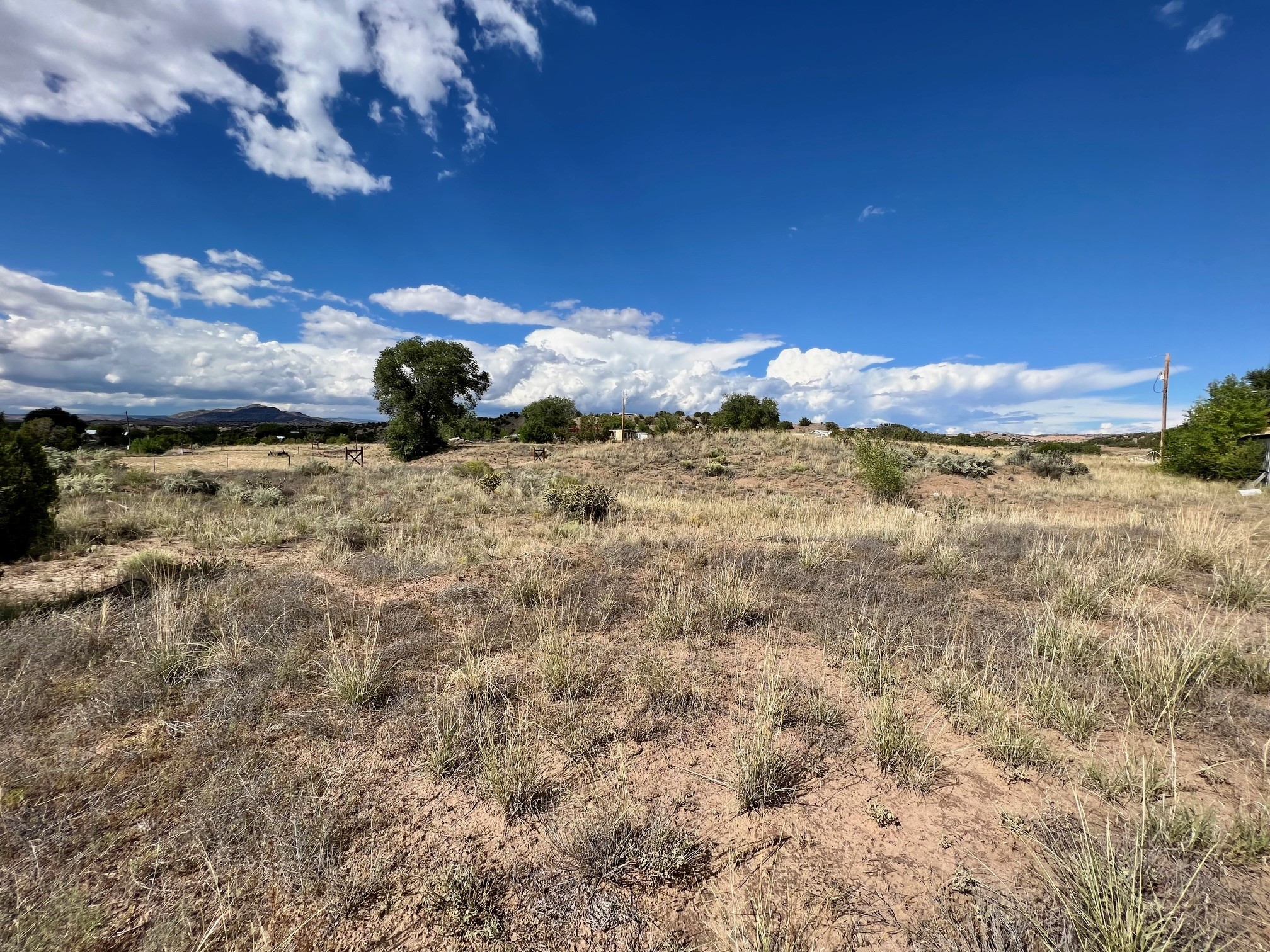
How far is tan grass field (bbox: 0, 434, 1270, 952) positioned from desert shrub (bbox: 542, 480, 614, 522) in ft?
14.4

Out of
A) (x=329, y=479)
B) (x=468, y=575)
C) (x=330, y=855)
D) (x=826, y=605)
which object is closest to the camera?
(x=330, y=855)

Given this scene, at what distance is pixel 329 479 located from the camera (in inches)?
698

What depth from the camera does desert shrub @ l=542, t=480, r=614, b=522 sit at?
1173 cm

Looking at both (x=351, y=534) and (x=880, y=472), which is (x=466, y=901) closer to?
(x=351, y=534)

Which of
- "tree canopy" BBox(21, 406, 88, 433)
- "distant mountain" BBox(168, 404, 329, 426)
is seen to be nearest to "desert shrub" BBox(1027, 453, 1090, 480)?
"tree canopy" BBox(21, 406, 88, 433)

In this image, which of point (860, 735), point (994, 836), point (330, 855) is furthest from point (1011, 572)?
point (330, 855)

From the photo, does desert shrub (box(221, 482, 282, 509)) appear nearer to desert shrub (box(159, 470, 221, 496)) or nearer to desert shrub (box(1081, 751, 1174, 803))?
desert shrub (box(159, 470, 221, 496))

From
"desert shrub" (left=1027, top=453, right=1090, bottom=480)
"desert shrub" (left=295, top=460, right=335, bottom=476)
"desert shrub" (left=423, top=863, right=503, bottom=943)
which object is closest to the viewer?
"desert shrub" (left=423, top=863, right=503, bottom=943)

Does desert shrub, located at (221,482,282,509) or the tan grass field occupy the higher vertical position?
desert shrub, located at (221,482,282,509)

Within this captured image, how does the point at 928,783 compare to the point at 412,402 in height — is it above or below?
below

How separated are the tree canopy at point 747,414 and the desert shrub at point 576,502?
32.4 m

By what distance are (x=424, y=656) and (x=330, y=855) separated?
229cm

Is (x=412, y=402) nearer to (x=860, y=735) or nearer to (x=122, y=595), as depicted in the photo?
(x=122, y=595)

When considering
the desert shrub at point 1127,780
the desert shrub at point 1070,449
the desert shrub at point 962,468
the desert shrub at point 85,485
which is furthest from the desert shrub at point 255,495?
the desert shrub at point 1070,449
